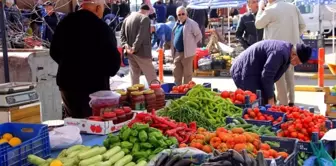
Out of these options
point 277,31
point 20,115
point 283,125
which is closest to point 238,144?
point 283,125

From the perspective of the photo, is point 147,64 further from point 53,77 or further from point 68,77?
point 68,77

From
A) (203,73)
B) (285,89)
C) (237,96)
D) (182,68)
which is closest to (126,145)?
(237,96)

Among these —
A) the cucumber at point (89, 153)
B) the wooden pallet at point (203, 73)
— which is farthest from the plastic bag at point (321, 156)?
the wooden pallet at point (203, 73)

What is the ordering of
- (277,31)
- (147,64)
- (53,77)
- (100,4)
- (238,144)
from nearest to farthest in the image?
(238,144), (100,4), (53,77), (277,31), (147,64)

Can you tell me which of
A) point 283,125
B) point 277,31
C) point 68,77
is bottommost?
point 283,125

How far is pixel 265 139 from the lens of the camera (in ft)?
12.1

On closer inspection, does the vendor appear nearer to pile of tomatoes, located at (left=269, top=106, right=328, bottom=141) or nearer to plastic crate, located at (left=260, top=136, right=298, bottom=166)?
pile of tomatoes, located at (left=269, top=106, right=328, bottom=141)

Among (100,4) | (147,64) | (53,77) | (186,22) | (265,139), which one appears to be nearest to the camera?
(265,139)

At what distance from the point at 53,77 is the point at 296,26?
4394 mm

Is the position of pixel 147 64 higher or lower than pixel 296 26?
lower

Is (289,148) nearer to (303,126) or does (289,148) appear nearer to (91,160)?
(303,126)

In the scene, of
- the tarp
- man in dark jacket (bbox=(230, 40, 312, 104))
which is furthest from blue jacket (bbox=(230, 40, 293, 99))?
the tarp

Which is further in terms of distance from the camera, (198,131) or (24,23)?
(24,23)

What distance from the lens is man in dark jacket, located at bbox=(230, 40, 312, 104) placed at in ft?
18.0
